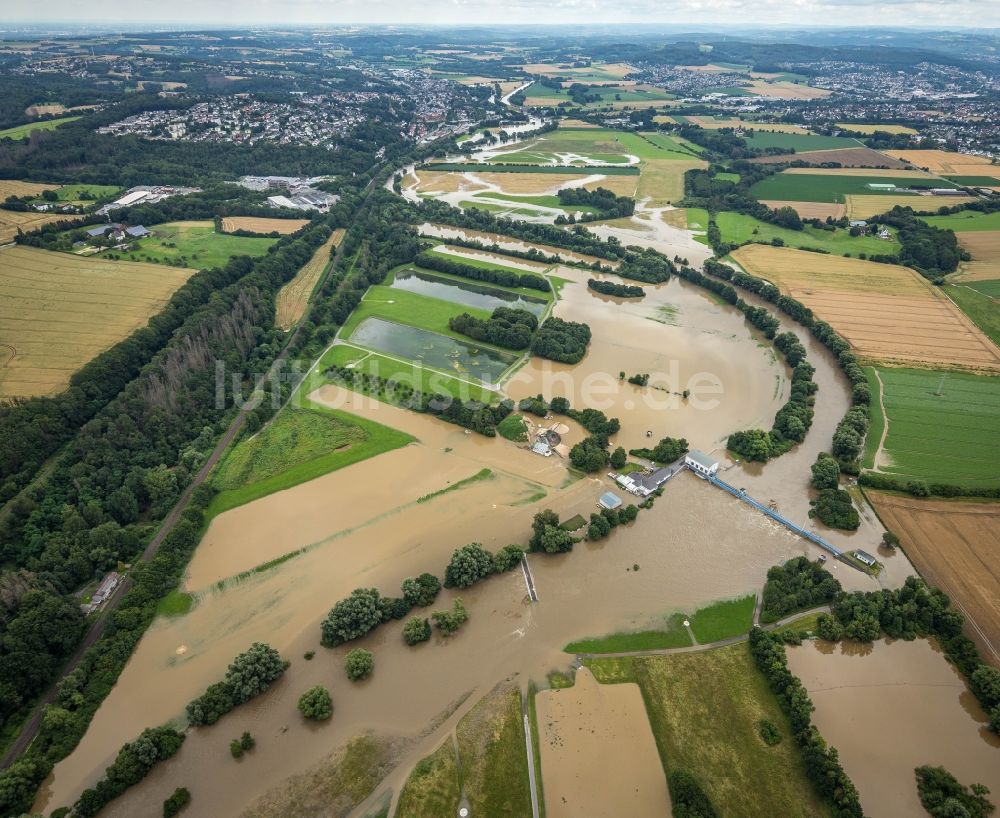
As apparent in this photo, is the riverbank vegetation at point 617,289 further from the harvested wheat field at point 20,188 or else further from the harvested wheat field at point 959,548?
the harvested wheat field at point 20,188

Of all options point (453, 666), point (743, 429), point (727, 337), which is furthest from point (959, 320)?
point (453, 666)

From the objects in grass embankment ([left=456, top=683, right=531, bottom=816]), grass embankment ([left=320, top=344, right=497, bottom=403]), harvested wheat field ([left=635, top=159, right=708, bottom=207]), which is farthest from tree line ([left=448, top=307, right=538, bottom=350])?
harvested wheat field ([left=635, top=159, right=708, bottom=207])

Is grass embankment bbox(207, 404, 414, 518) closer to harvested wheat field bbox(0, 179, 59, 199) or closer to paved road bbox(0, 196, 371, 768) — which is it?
paved road bbox(0, 196, 371, 768)

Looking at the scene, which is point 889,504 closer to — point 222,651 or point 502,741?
point 502,741

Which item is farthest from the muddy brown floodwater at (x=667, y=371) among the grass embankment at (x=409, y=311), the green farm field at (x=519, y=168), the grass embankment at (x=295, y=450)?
the green farm field at (x=519, y=168)

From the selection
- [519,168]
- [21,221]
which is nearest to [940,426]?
[519,168]

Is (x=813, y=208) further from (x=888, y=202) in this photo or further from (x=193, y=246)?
(x=193, y=246)
